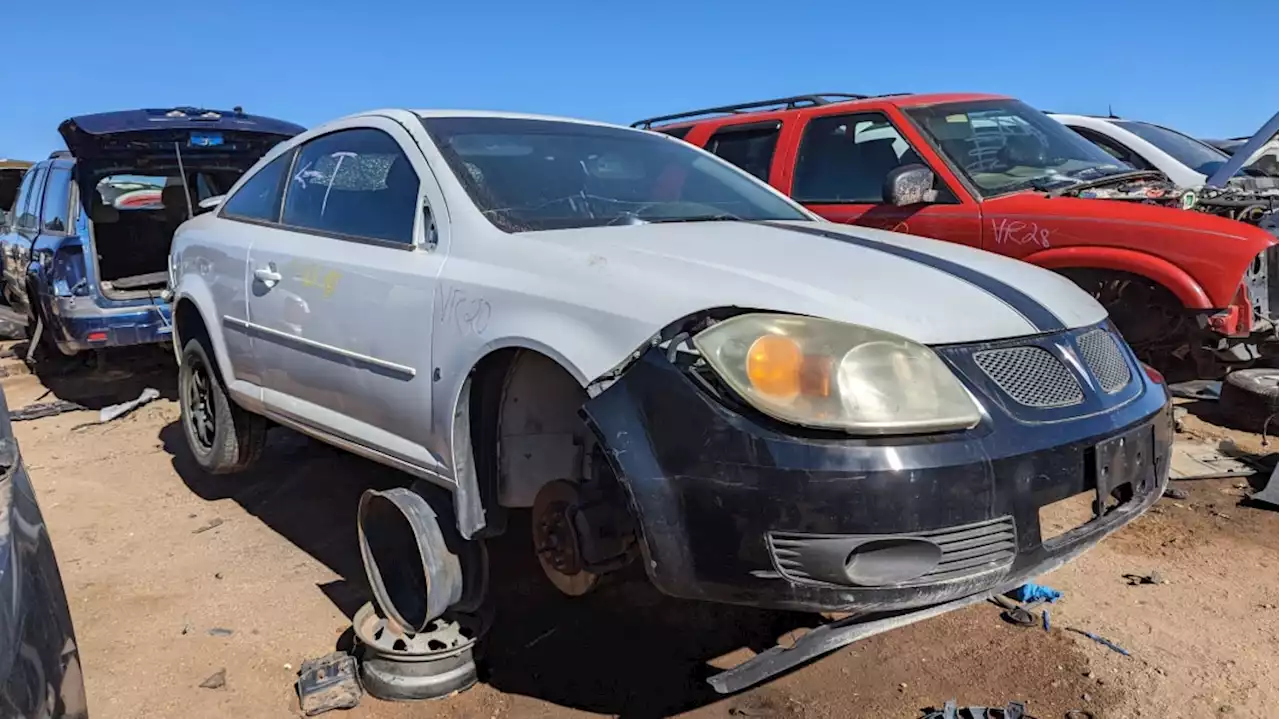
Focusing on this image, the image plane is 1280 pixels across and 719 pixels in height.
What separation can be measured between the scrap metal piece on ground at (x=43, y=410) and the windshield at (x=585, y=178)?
500cm

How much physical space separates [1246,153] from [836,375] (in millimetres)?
5181

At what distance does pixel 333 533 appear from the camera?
4.12 m

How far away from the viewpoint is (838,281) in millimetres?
2260

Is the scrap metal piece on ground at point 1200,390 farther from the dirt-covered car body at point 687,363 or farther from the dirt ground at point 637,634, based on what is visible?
Answer: the dirt-covered car body at point 687,363

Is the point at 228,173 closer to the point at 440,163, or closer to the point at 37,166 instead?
the point at 37,166

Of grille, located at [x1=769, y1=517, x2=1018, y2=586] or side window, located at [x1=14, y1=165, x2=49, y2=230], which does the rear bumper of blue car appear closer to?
side window, located at [x1=14, y1=165, x2=49, y2=230]

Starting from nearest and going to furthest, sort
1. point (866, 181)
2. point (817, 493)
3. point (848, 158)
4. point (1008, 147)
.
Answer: point (817, 493) < point (1008, 147) < point (866, 181) < point (848, 158)

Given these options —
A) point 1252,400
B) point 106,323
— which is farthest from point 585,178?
point 106,323

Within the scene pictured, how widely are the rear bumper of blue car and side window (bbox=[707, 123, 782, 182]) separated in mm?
3897

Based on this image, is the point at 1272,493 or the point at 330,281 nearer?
the point at 330,281

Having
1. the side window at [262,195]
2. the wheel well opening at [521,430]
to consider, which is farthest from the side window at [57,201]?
the wheel well opening at [521,430]

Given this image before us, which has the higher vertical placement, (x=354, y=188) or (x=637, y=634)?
(x=354, y=188)

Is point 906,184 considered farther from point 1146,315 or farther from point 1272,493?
point 1272,493

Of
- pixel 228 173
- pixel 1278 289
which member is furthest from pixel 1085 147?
pixel 228 173
